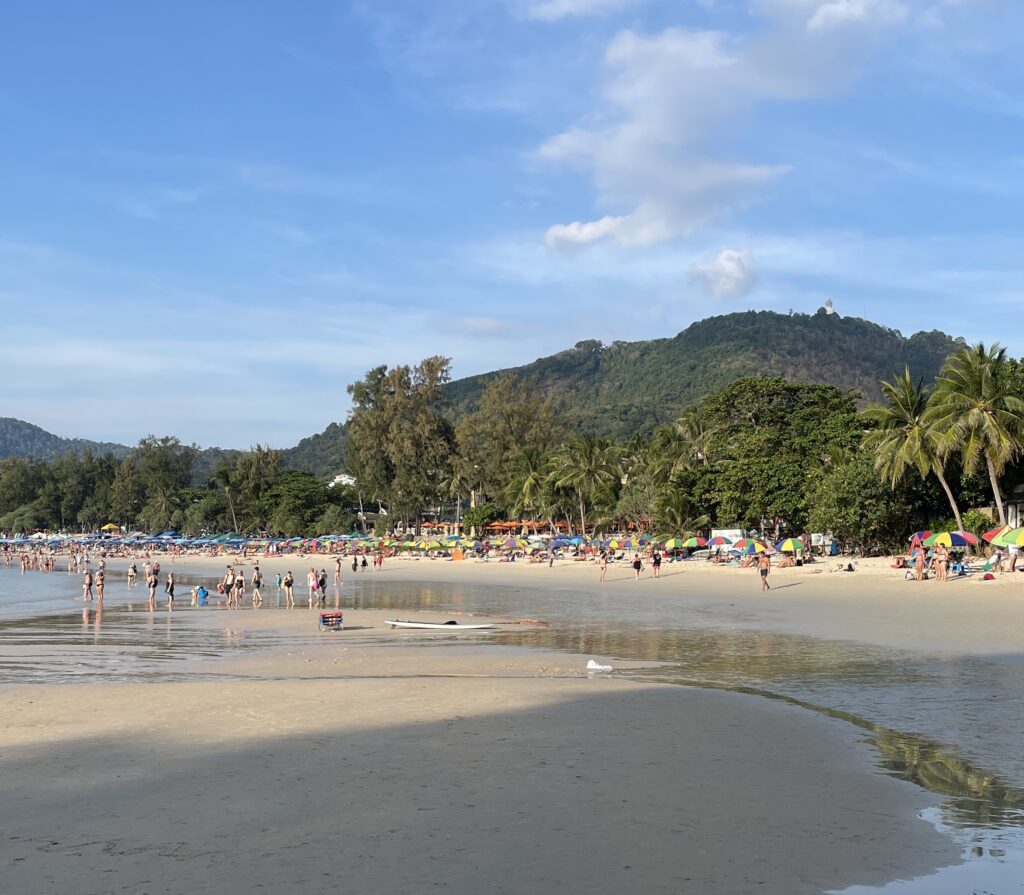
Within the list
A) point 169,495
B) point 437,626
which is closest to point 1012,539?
point 437,626

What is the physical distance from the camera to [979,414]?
39.3 metres

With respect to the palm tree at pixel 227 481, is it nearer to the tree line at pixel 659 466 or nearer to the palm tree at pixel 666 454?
the tree line at pixel 659 466

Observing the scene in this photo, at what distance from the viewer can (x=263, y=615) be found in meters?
29.9

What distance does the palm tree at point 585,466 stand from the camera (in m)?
79.1

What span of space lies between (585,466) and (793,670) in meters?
63.0

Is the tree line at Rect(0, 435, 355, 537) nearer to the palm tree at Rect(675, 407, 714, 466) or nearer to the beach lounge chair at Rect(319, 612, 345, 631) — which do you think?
the palm tree at Rect(675, 407, 714, 466)

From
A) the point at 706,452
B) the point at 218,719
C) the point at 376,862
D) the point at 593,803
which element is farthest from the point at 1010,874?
the point at 706,452

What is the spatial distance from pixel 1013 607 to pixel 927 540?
13.0m

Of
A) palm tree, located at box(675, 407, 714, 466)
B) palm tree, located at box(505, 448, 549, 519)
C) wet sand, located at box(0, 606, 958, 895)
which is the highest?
palm tree, located at box(675, 407, 714, 466)

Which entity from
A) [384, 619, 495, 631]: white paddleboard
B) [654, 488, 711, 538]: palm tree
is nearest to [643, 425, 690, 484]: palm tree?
[654, 488, 711, 538]: palm tree

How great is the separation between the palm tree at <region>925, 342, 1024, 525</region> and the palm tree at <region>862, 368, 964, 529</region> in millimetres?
829

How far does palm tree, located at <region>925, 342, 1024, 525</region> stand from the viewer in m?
39.0

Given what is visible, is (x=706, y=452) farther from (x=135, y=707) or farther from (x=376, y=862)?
(x=376, y=862)

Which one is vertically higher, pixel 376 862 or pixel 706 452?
pixel 706 452
